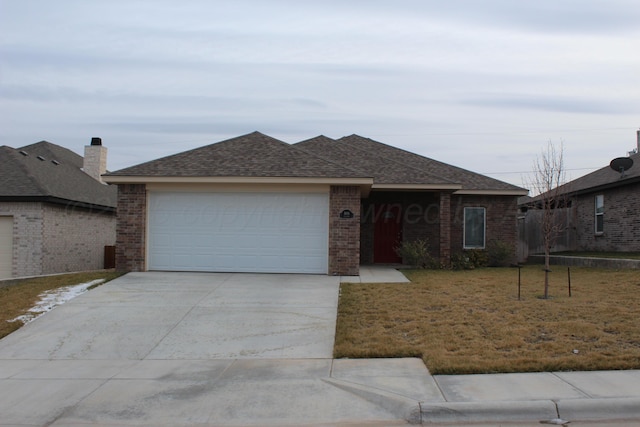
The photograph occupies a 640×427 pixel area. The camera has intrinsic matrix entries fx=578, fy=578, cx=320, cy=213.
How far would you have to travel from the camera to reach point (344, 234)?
50.7 feet

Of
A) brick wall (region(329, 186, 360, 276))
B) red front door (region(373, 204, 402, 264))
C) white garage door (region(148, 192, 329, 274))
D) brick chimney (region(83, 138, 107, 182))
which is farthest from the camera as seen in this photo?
brick chimney (region(83, 138, 107, 182))

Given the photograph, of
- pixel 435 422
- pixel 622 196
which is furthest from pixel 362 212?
pixel 435 422

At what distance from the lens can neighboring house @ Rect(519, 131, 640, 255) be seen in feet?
65.4

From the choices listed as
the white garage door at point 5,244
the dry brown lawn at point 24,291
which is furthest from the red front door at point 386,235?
the white garage door at point 5,244

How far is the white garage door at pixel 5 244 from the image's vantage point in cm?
1750

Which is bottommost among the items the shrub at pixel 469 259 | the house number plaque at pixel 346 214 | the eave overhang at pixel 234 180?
the shrub at pixel 469 259

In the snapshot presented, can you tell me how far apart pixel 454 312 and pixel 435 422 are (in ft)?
15.2

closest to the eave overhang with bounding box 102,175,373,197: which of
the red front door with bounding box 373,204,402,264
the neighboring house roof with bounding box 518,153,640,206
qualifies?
the red front door with bounding box 373,204,402,264

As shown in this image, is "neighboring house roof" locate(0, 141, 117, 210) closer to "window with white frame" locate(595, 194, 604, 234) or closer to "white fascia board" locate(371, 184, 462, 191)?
"white fascia board" locate(371, 184, 462, 191)

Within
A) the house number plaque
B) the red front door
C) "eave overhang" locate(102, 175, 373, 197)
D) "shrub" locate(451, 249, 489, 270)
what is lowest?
"shrub" locate(451, 249, 489, 270)

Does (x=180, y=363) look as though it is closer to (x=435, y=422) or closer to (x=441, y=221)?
(x=435, y=422)

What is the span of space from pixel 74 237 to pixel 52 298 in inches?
309

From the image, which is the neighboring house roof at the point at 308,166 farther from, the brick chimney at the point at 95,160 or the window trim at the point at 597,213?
the brick chimney at the point at 95,160

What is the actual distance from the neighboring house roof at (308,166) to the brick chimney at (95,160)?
9.43 m
